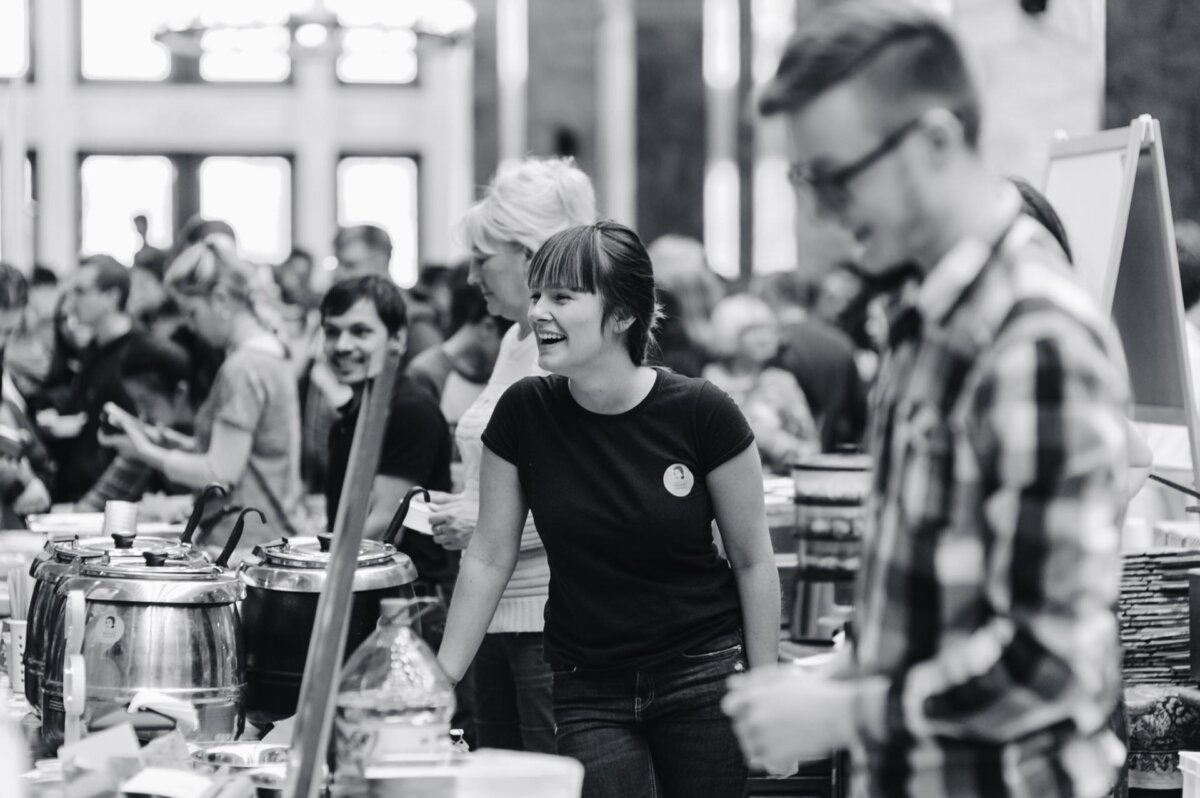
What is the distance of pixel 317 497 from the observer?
6.00 metres

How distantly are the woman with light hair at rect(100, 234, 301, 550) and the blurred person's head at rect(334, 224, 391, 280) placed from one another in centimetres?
162

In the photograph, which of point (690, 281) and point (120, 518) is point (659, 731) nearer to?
point (120, 518)

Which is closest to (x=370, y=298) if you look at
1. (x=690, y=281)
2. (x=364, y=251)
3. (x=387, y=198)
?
(x=364, y=251)

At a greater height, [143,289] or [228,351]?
[143,289]

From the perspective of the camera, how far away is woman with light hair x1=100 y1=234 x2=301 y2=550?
15.2ft

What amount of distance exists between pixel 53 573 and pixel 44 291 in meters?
7.63

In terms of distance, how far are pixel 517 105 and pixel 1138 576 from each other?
40.5ft

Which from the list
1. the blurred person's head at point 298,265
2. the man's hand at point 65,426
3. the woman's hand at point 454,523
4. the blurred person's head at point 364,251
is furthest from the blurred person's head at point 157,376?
the blurred person's head at point 298,265

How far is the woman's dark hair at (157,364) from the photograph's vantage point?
532cm

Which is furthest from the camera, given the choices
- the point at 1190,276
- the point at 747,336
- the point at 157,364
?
the point at 747,336

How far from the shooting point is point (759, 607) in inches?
104

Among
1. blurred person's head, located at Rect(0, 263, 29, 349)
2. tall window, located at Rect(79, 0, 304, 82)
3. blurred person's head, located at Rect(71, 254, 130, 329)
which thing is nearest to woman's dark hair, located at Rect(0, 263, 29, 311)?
blurred person's head, located at Rect(0, 263, 29, 349)

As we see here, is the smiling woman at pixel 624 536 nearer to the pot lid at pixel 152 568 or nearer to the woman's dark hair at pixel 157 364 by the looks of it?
the pot lid at pixel 152 568

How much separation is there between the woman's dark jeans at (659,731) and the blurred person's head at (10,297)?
3.96 m
